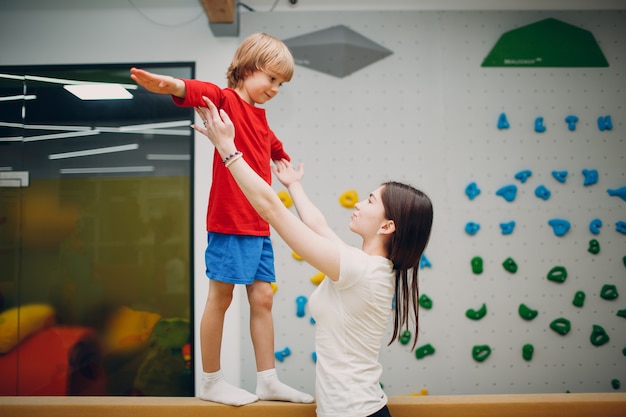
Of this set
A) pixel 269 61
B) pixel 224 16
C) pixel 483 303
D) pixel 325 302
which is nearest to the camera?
pixel 325 302

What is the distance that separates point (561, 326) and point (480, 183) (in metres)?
0.99

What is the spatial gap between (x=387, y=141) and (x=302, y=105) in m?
0.57

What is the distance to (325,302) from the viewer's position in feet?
4.33

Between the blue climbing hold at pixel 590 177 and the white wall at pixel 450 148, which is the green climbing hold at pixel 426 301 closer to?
the white wall at pixel 450 148

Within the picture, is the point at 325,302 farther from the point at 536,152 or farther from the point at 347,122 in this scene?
the point at 536,152

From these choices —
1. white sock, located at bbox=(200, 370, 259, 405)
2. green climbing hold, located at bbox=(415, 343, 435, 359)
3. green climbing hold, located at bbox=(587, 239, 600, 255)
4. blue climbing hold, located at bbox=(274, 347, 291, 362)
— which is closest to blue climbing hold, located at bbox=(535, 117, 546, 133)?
green climbing hold, located at bbox=(587, 239, 600, 255)

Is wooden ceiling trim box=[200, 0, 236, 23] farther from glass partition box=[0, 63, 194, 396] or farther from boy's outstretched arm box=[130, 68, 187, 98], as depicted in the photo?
boy's outstretched arm box=[130, 68, 187, 98]

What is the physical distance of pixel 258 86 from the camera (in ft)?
5.01

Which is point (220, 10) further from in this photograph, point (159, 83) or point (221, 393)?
point (221, 393)

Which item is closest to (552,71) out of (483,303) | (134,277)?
(483,303)

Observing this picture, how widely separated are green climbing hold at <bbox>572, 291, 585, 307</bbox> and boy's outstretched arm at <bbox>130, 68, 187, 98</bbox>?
8.50ft

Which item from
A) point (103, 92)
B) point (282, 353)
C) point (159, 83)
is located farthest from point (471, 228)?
point (103, 92)

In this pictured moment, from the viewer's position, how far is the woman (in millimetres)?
1208

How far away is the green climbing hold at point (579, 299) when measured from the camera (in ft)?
8.97
